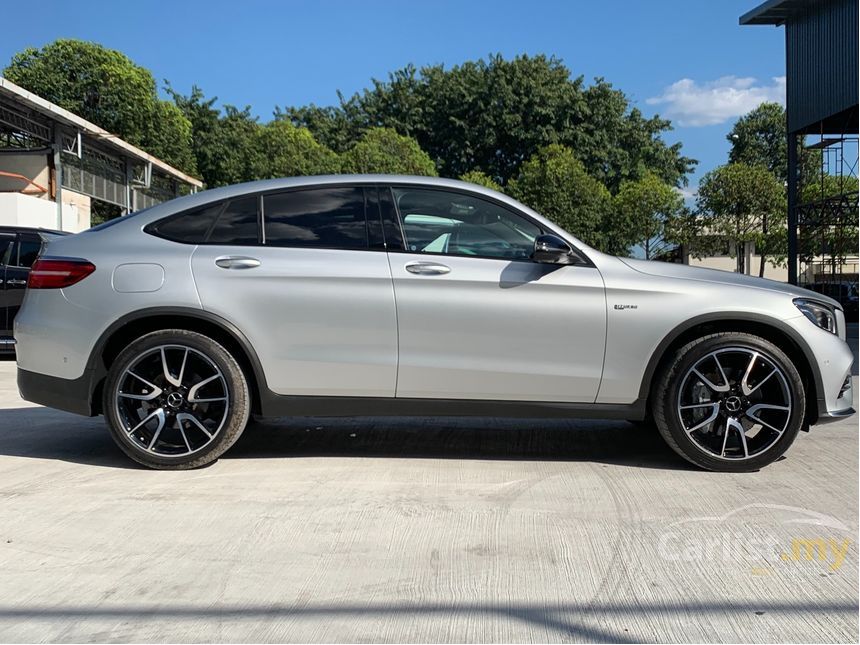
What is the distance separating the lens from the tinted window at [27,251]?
10695 mm

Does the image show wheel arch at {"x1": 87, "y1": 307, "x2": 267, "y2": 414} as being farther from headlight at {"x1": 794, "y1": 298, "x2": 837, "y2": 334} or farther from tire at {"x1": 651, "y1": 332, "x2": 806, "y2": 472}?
headlight at {"x1": 794, "y1": 298, "x2": 837, "y2": 334}

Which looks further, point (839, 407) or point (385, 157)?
point (385, 157)

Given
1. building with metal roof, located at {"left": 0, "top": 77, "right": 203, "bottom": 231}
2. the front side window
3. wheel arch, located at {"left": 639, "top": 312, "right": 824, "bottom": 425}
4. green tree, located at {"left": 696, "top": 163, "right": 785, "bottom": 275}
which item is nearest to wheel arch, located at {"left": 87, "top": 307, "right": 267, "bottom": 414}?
the front side window

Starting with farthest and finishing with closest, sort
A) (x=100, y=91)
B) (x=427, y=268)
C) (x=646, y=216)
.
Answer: (x=100, y=91), (x=646, y=216), (x=427, y=268)

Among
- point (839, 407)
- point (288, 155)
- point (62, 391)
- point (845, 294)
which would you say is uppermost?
point (288, 155)

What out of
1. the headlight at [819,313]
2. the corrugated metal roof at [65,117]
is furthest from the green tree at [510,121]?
the headlight at [819,313]

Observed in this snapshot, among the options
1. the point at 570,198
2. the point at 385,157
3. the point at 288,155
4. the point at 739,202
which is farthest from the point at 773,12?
the point at 288,155

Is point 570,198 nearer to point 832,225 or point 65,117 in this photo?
point 832,225

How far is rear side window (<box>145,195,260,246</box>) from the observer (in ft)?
15.3

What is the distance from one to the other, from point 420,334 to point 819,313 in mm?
2261

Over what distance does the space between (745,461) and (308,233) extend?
2772 mm

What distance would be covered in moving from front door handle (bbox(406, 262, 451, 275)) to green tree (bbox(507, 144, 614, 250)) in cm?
3711

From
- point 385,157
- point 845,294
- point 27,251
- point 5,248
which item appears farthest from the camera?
point 385,157

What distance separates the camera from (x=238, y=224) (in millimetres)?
4691
